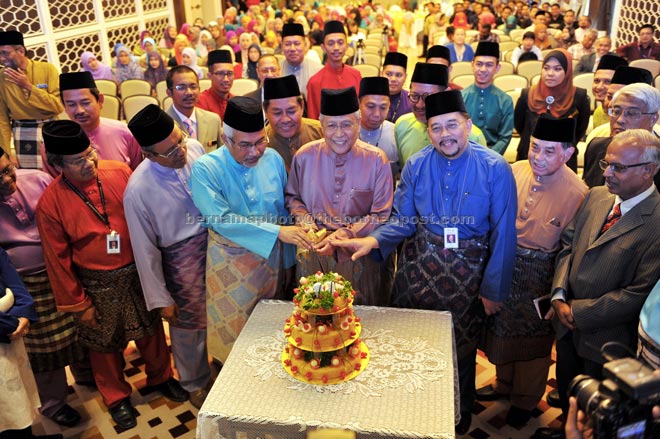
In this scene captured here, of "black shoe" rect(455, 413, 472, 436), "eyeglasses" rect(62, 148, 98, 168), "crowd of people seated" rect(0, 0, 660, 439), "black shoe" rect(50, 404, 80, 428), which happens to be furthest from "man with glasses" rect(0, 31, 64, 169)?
"black shoe" rect(455, 413, 472, 436)

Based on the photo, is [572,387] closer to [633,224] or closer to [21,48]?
[633,224]

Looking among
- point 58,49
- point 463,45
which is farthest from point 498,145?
point 58,49

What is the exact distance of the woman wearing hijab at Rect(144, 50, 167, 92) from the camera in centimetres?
798

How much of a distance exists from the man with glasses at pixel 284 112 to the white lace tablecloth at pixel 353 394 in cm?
123

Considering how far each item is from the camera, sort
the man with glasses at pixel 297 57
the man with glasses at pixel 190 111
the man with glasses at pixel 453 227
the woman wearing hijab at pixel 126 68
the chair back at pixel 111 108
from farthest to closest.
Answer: the woman wearing hijab at pixel 126 68
the chair back at pixel 111 108
the man with glasses at pixel 297 57
the man with glasses at pixel 190 111
the man with glasses at pixel 453 227

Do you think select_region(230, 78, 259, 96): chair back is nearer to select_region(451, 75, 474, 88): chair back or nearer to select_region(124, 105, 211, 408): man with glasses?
select_region(451, 75, 474, 88): chair back

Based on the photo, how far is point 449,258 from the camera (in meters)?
2.59

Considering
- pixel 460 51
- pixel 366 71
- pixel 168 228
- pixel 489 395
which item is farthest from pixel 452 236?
pixel 460 51

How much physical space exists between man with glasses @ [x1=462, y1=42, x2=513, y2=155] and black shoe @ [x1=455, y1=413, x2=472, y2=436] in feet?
6.73

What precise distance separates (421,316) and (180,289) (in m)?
1.28

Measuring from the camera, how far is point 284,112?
3035 millimetres

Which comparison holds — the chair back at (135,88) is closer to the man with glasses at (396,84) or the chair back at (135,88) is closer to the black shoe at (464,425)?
the man with glasses at (396,84)

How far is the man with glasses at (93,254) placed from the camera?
2633mm

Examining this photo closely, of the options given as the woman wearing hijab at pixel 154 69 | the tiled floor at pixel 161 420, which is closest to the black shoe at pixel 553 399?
the tiled floor at pixel 161 420
